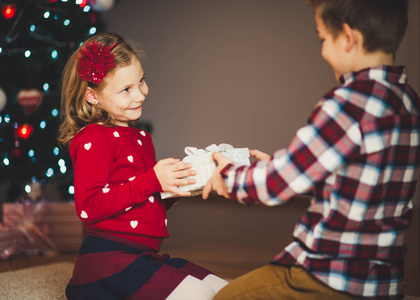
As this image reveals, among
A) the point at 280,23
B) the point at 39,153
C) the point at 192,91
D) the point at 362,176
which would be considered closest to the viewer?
the point at 362,176

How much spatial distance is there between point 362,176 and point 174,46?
15.3 feet

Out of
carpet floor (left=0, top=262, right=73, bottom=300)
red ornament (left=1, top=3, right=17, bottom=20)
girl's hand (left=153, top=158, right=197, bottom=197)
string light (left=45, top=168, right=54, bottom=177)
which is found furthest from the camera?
string light (left=45, top=168, right=54, bottom=177)

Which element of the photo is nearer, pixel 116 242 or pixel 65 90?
pixel 116 242

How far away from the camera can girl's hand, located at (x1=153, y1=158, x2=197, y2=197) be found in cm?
106

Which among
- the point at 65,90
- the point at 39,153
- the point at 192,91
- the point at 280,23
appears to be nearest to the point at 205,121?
the point at 192,91

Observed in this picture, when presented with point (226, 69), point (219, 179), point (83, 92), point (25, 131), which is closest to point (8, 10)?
point (25, 131)

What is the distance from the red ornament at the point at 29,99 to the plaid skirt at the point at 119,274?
54.5 inches

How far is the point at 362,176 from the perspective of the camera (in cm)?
80

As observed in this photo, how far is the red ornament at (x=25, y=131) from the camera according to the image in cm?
233

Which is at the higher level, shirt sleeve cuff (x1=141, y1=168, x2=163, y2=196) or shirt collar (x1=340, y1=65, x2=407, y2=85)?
shirt collar (x1=340, y1=65, x2=407, y2=85)

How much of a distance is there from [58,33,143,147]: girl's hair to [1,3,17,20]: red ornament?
1.22 meters

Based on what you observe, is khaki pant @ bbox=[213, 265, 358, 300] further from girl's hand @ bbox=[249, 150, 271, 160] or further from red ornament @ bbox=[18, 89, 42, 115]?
red ornament @ bbox=[18, 89, 42, 115]

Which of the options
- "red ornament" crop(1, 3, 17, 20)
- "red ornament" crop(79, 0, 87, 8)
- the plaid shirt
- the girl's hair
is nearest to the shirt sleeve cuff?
the girl's hair

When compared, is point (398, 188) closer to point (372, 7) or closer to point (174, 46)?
point (372, 7)
